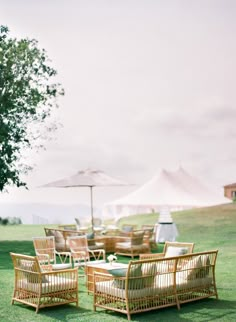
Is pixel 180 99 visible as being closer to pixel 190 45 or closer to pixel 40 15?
pixel 190 45

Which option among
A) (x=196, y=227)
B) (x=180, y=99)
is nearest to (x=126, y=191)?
(x=180, y=99)

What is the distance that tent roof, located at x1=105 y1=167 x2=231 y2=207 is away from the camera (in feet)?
99.8

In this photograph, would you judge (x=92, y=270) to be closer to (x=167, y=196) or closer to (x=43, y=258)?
(x=43, y=258)

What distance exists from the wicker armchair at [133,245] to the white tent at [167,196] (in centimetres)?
1477

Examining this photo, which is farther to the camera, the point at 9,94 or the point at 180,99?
the point at 180,99

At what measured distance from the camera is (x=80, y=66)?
26250 millimetres

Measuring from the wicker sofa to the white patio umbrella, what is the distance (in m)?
6.95

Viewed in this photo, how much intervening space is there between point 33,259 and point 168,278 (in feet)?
6.28

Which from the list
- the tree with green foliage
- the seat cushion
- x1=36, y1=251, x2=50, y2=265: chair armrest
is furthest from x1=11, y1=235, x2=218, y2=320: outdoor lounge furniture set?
the tree with green foliage

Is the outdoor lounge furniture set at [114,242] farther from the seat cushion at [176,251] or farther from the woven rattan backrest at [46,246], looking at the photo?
the seat cushion at [176,251]

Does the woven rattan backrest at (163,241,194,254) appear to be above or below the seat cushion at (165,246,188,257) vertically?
above

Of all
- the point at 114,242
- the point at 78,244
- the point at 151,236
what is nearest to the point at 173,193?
the point at 151,236

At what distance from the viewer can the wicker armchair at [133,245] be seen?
14424 millimetres

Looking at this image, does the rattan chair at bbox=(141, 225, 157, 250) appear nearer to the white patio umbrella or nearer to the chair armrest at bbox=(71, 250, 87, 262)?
the white patio umbrella
